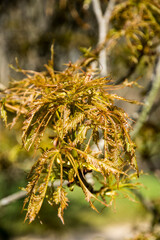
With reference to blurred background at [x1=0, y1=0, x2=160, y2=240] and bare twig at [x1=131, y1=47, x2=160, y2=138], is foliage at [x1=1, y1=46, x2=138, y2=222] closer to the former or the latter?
blurred background at [x1=0, y1=0, x2=160, y2=240]

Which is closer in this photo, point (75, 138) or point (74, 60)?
point (75, 138)

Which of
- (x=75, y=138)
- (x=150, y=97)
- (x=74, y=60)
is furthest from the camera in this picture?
(x=74, y=60)

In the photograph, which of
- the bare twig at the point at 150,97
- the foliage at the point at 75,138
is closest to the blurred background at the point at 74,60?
the bare twig at the point at 150,97

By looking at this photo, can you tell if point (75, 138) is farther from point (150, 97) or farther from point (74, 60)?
point (74, 60)

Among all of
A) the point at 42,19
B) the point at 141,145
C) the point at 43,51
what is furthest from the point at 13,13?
the point at 141,145

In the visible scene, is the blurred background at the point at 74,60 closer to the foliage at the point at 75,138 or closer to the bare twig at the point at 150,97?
the bare twig at the point at 150,97

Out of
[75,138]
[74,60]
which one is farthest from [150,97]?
[74,60]

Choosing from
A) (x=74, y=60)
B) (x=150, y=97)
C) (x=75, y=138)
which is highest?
(x=74, y=60)

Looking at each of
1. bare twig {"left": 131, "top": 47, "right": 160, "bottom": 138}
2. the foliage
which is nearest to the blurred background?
bare twig {"left": 131, "top": 47, "right": 160, "bottom": 138}
